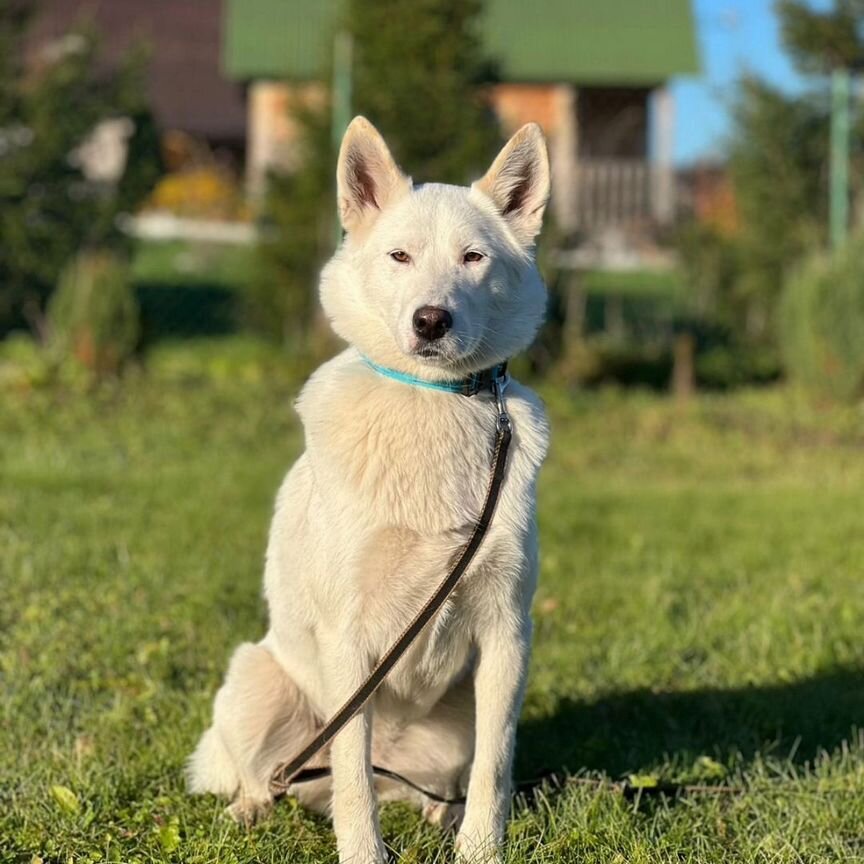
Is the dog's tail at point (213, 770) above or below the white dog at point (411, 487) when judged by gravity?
below

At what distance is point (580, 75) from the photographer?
19.5m

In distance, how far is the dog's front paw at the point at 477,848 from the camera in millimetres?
2770

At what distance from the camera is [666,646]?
4.56m

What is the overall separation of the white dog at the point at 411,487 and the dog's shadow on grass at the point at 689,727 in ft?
2.11

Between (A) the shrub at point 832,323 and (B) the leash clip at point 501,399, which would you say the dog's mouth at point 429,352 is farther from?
(A) the shrub at point 832,323

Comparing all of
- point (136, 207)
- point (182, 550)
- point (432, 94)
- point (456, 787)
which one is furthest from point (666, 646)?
point (136, 207)

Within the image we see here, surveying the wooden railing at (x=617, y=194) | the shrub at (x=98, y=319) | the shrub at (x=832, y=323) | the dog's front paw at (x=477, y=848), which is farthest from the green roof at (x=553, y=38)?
the dog's front paw at (x=477, y=848)

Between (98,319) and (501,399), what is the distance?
8018 millimetres

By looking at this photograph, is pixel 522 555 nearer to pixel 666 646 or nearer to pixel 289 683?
pixel 289 683

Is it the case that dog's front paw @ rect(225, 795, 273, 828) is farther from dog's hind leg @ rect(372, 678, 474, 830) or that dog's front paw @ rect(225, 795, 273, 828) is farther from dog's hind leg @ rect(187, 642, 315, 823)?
dog's hind leg @ rect(372, 678, 474, 830)

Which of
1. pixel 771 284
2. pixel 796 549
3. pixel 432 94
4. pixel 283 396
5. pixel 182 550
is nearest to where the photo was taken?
pixel 182 550

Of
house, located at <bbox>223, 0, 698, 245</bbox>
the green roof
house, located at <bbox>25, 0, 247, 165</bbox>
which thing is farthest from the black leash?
house, located at <bbox>25, 0, 247, 165</bbox>

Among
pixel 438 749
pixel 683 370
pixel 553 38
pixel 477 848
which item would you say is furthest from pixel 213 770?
pixel 553 38

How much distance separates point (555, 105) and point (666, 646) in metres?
16.8
